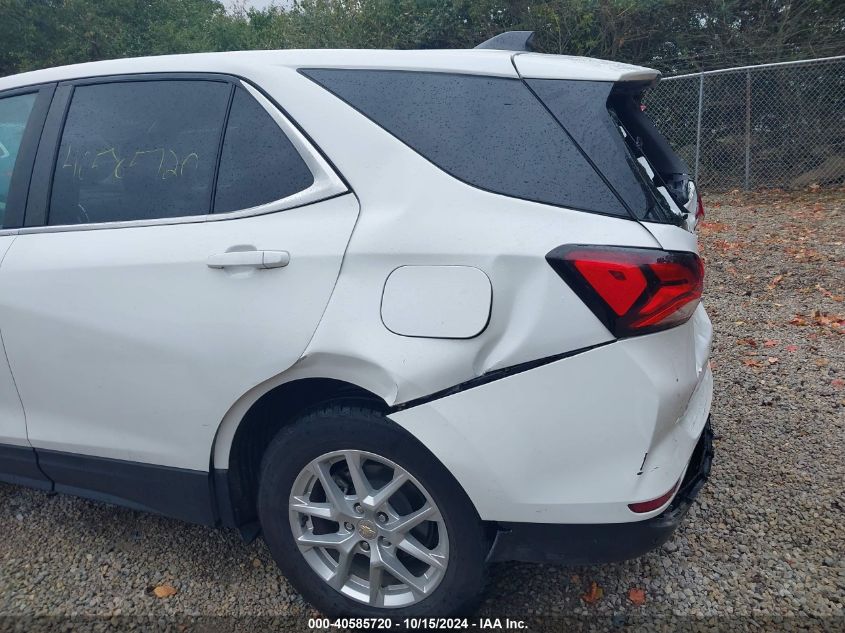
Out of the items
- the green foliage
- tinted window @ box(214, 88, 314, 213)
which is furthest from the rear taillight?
the green foliage

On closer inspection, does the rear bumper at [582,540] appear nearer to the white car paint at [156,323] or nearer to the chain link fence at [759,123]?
the white car paint at [156,323]

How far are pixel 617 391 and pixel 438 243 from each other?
62 centimetres

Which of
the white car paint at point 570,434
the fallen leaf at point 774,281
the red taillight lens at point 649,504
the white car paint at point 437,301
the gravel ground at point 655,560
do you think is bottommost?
the fallen leaf at point 774,281

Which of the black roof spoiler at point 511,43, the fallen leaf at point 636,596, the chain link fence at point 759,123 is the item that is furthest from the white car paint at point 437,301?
the chain link fence at point 759,123

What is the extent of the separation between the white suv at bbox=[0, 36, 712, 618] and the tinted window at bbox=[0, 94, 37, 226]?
12cm

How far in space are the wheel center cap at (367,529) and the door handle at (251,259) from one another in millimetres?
846

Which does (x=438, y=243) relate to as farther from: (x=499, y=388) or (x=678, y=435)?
(x=678, y=435)

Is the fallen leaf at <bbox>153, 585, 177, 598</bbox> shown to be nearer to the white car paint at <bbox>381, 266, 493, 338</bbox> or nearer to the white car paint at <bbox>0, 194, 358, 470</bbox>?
the white car paint at <bbox>0, 194, 358, 470</bbox>

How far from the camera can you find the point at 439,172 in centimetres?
198

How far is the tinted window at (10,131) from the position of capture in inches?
106

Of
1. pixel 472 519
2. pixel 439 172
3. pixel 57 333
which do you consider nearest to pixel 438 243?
pixel 439 172

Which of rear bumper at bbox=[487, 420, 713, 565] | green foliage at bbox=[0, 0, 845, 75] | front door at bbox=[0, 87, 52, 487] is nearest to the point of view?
rear bumper at bbox=[487, 420, 713, 565]

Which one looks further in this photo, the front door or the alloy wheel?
the front door

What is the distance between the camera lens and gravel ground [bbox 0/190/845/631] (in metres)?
2.36
